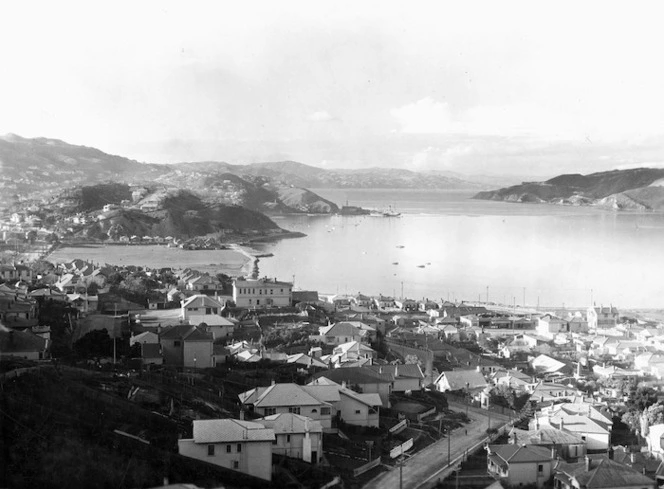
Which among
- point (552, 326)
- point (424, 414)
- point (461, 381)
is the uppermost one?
point (424, 414)

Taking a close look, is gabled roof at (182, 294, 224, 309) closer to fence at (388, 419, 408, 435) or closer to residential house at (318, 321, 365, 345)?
residential house at (318, 321, 365, 345)

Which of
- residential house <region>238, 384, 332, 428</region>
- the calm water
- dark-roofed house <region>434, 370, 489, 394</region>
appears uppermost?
residential house <region>238, 384, 332, 428</region>

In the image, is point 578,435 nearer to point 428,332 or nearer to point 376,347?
point 376,347

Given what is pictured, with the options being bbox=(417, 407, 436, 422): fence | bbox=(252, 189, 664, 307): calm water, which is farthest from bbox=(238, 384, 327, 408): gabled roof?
bbox=(252, 189, 664, 307): calm water

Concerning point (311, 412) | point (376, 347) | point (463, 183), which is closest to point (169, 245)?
point (376, 347)

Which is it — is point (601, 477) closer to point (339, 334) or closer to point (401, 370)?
point (401, 370)

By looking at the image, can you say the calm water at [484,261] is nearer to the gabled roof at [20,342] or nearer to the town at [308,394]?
the town at [308,394]

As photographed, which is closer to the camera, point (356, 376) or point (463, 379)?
point (356, 376)

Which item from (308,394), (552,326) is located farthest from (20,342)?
(552,326)
